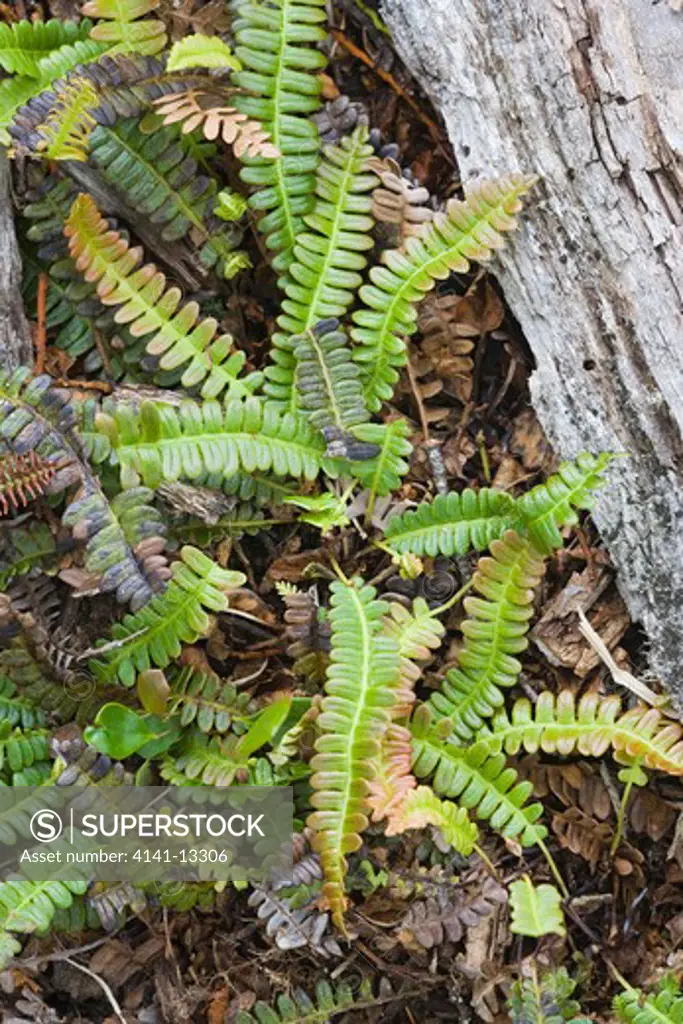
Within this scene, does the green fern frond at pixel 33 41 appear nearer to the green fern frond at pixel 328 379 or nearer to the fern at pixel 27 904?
the green fern frond at pixel 328 379

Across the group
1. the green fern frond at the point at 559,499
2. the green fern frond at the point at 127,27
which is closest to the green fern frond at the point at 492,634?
the green fern frond at the point at 559,499

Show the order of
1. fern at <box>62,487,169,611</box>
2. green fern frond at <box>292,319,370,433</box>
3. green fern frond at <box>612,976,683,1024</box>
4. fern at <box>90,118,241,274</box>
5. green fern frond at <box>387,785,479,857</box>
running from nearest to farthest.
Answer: green fern frond at <box>387,785,479,857</box> < green fern frond at <box>612,976,683,1024</box> < fern at <box>62,487,169,611</box> < green fern frond at <box>292,319,370,433</box> < fern at <box>90,118,241,274</box>

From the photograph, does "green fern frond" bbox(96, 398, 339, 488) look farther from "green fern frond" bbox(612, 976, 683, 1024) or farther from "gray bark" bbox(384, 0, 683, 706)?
"green fern frond" bbox(612, 976, 683, 1024)

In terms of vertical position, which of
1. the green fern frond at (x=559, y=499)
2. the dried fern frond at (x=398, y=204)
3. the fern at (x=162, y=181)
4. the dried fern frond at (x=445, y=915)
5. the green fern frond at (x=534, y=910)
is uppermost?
the fern at (x=162, y=181)

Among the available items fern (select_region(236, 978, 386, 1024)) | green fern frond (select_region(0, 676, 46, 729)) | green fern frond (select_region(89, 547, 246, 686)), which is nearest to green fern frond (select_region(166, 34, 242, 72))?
green fern frond (select_region(89, 547, 246, 686))

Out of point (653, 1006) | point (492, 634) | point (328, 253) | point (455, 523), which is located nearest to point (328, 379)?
point (328, 253)

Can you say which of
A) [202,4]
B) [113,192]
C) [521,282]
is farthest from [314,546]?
[202,4]

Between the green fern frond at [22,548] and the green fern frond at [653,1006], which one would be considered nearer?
the green fern frond at [653,1006]
